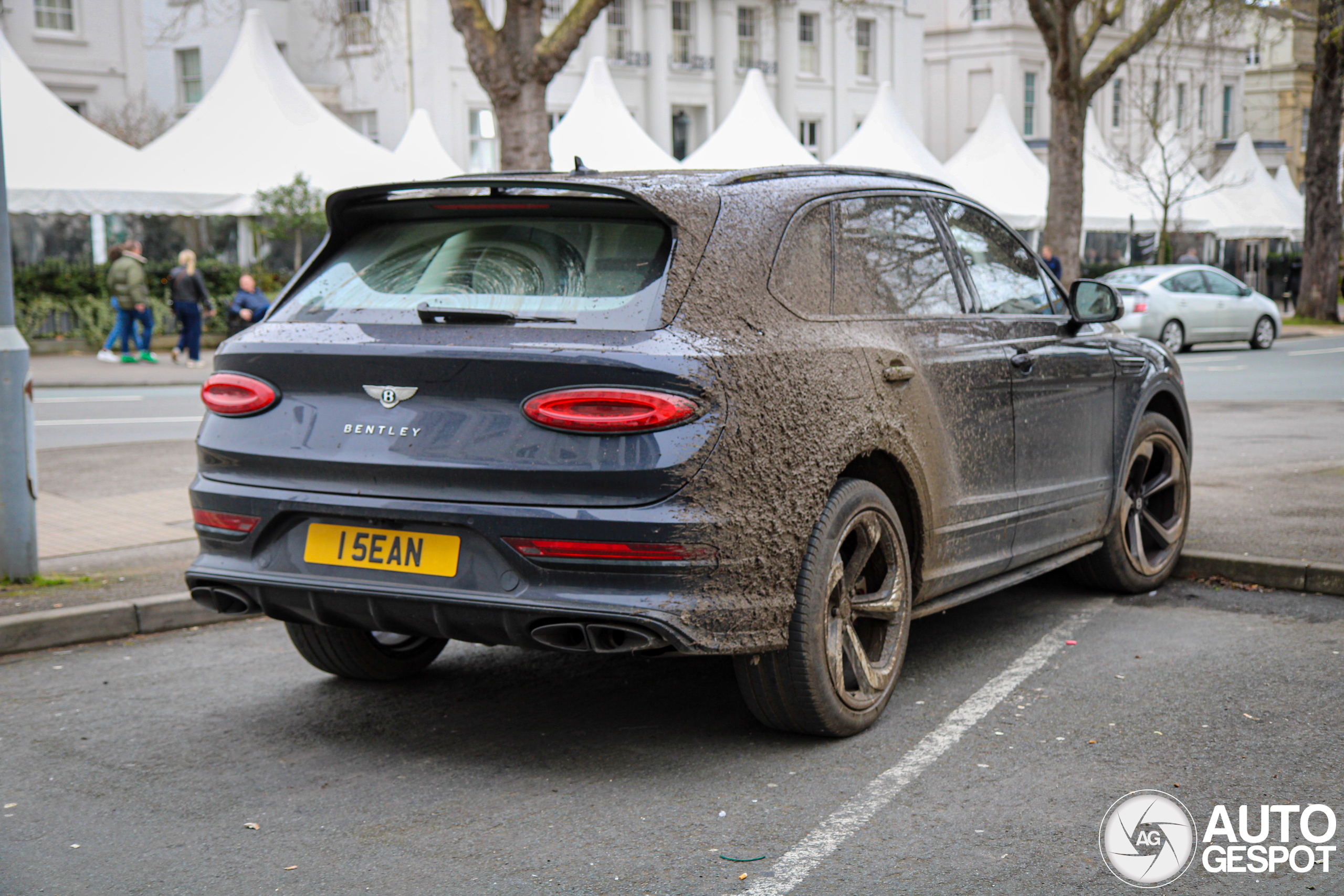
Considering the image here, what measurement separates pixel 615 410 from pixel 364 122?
38.5 metres

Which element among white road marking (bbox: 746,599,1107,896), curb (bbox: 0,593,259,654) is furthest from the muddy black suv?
curb (bbox: 0,593,259,654)

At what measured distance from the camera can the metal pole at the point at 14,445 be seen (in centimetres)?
662

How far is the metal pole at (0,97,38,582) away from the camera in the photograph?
662 cm

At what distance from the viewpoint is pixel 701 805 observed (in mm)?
4027

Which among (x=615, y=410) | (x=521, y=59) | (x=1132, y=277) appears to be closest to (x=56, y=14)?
(x=521, y=59)

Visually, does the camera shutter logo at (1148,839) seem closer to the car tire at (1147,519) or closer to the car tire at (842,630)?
the car tire at (842,630)

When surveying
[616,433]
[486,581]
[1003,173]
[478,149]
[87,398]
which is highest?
[478,149]

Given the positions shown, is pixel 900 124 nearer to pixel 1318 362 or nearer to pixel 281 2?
pixel 1318 362

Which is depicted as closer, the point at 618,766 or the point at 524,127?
Answer: the point at 618,766

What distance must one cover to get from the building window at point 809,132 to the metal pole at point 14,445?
142 feet

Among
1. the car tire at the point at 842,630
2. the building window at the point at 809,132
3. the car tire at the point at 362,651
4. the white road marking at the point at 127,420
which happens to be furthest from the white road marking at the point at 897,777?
the building window at the point at 809,132

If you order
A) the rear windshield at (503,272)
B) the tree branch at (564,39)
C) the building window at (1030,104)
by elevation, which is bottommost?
the rear windshield at (503,272)

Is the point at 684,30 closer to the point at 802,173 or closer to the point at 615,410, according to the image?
the point at 802,173

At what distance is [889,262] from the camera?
5086mm
